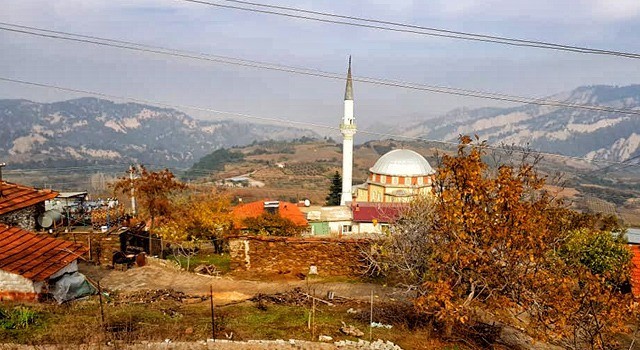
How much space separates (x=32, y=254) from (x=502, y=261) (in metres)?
13.4

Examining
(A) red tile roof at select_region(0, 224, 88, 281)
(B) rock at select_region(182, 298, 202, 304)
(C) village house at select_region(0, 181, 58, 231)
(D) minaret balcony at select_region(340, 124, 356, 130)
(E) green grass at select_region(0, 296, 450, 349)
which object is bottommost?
(B) rock at select_region(182, 298, 202, 304)

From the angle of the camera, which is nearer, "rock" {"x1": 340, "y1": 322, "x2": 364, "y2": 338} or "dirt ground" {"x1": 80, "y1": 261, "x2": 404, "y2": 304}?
"rock" {"x1": 340, "y1": 322, "x2": 364, "y2": 338}

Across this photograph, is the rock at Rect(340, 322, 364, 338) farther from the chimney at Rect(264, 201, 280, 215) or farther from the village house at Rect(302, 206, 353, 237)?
the village house at Rect(302, 206, 353, 237)

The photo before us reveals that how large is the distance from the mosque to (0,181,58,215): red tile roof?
35.1 meters

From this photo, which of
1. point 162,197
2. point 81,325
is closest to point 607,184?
point 162,197

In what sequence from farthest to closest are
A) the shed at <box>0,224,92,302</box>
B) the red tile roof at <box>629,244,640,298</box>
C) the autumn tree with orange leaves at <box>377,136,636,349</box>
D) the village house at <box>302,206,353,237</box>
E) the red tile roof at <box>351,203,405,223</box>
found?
the red tile roof at <box>351,203,405,223</box> → the village house at <box>302,206,353,237</box> → the red tile roof at <box>629,244,640,298</box> → the shed at <box>0,224,92,302</box> → the autumn tree with orange leaves at <box>377,136,636,349</box>

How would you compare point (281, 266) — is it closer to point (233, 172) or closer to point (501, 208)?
point (501, 208)

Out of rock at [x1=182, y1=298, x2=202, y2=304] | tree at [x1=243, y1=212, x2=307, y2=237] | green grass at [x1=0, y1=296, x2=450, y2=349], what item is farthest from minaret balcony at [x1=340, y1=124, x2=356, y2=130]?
green grass at [x1=0, y1=296, x2=450, y2=349]

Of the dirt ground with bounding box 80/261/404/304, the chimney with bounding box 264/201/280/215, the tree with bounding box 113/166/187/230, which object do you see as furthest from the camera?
the chimney with bounding box 264/201/280/215

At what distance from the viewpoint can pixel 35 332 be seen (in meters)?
10.6

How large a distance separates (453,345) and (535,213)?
3.79m

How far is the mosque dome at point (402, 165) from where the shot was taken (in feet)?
189

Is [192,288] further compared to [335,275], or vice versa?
[335,275]

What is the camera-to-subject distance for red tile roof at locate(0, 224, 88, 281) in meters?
13.4
